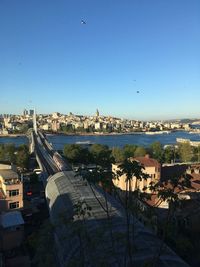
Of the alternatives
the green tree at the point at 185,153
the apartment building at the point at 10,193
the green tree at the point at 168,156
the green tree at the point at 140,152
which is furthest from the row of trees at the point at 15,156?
the green tree at the point at 185,153

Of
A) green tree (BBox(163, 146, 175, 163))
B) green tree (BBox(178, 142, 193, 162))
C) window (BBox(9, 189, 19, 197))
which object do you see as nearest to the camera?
window (BBox(9, 189, 19, 197))

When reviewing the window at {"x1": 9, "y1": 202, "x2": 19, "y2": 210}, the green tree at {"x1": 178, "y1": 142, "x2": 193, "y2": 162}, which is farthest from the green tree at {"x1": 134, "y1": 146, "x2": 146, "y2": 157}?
the window at {"x1": 9, "y1": 202, "x2": 19, "y2": 210}

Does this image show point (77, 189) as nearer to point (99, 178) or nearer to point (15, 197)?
point (15, 197)

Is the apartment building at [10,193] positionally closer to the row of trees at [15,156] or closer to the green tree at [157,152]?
the row of trees at [15,156]

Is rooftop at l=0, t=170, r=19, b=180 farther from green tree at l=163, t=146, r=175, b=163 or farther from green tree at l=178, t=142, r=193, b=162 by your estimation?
green tree at l=178, t=142, r=193, b=162

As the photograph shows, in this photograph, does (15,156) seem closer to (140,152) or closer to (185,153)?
(140,152)

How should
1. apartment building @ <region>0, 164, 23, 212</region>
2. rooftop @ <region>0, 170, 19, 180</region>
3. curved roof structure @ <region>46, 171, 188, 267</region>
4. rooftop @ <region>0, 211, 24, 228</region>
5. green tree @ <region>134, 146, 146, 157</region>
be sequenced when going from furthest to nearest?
green tree @ <region>134, 146, 146, 157</region>
rooftop @ <region>0, 170, 19, 180</region>
apartment building @ <region>0, 164, 23, 212</region>
rooftop @ <region>0, 211, 24, 228</region>
curved roof structure @ <region>46, 171, 188, 267</region>

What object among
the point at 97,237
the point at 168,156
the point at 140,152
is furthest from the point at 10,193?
the point at 168,156

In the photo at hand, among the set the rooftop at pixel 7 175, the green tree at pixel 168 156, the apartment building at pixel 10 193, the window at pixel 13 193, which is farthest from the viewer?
the green tree at pixel 168 156
